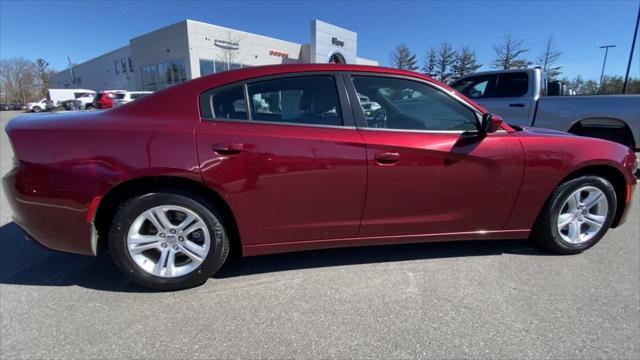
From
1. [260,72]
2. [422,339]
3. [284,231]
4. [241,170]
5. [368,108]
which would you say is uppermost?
[260,72]

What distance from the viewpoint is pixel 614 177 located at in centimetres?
284

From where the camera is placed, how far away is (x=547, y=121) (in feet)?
17.8

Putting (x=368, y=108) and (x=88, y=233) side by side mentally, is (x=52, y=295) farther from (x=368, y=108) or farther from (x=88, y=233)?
(x=368, y=108)

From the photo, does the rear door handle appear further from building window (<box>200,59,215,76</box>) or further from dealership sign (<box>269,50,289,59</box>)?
dealership sign (<box>269,50,289,59</box>)

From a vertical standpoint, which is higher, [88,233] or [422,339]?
Answer: [88,233]

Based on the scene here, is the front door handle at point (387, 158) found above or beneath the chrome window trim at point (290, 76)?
beneath

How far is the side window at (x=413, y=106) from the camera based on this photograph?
2418mm

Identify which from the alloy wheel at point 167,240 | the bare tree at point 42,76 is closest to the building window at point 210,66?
the alloy wheel at point 167,240

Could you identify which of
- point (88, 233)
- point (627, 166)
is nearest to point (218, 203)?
point (88, 233)

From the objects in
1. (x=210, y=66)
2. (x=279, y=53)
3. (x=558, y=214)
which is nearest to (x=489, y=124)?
(x=558, y=214)

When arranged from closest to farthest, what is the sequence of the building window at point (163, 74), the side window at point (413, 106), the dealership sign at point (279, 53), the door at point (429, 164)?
the door at point (429, 164) < the side window at point (413, 106) < the building window at point (163, 74) < the dealership sign at point (279, 53)

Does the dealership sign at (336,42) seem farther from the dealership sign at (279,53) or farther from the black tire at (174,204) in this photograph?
the black tire at (174,204)

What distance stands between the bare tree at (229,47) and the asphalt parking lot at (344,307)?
29.2 meters

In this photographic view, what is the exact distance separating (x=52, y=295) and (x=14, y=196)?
28.8 inches
